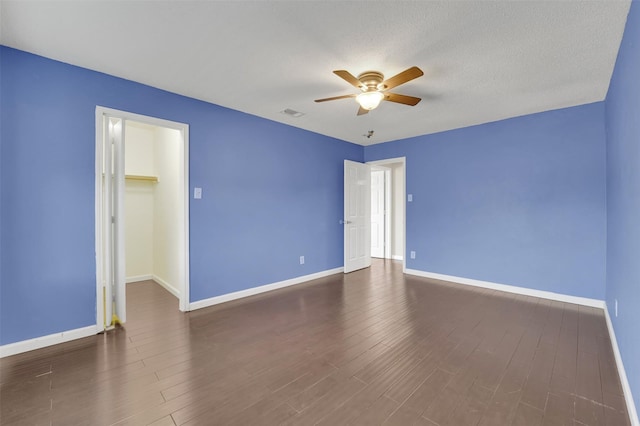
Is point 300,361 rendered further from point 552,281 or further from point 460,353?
point 552,281

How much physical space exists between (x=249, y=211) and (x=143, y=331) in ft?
6.02

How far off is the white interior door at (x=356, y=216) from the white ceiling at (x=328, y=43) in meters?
2.30

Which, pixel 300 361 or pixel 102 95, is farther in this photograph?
pixel 102 95

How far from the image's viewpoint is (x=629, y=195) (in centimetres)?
192

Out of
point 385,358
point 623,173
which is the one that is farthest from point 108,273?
point 623,173

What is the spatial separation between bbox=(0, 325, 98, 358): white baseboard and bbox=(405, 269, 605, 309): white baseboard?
182 inches

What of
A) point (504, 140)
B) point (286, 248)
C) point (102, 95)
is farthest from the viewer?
point (286, 248)

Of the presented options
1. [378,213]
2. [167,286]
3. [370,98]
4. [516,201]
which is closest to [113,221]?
[167,286]

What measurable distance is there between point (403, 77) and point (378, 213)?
4922 mm

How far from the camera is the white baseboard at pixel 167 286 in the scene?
401 centimetres

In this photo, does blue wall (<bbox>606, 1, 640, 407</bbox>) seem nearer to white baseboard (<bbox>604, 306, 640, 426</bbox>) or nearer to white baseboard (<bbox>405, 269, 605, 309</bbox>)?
white baseboard (<bbox>604, 306, 640, 426</bbox>)

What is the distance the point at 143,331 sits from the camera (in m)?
2.89

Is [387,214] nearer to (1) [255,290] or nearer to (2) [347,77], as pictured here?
(1) [255,290]

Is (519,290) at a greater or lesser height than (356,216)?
lesser
